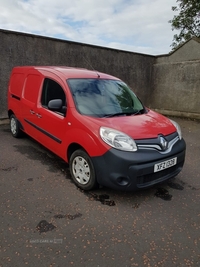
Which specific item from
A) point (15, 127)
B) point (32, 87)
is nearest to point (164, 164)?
point (32, 87)

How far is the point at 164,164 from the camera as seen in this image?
2.83m

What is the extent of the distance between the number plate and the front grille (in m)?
0.07

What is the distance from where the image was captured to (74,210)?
2.64 metres

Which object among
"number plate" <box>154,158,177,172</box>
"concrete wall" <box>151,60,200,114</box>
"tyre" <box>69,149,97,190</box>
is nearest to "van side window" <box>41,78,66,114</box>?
"tyre" <box>69,149,97,190</box>

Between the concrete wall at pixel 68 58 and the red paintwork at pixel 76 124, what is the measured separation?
2515 mm

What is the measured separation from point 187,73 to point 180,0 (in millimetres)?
11266

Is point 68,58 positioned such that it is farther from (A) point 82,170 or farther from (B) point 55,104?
(A) point 82,170

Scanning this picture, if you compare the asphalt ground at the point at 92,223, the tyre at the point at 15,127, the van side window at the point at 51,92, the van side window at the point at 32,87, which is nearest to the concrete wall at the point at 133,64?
the tyre at the point at 15,127

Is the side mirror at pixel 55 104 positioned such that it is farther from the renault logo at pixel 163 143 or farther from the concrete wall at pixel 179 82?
the concrete wall at pixel 179 82

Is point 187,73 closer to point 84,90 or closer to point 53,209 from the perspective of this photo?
point 84,90

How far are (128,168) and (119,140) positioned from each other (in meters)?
0.38

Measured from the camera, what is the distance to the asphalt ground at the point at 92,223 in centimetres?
197

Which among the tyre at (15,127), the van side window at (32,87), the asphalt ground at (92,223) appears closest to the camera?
the asphalt ground at (92,223)

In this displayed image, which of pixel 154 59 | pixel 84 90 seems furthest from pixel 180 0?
pixel 84 90
